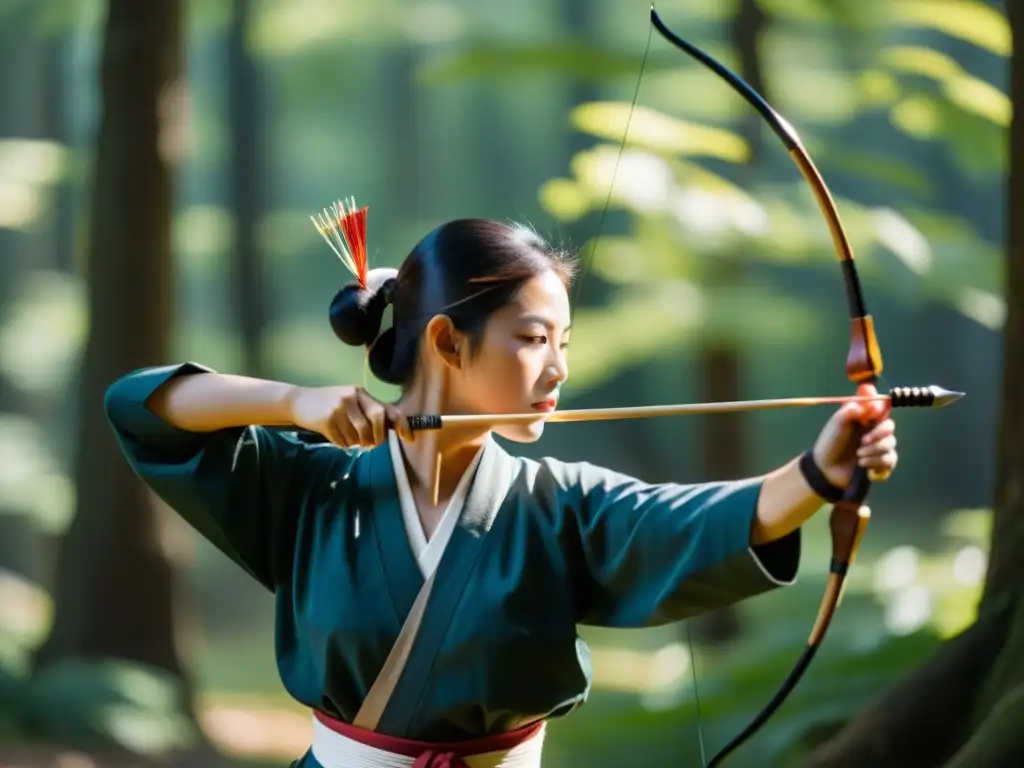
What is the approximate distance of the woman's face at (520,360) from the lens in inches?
58.2

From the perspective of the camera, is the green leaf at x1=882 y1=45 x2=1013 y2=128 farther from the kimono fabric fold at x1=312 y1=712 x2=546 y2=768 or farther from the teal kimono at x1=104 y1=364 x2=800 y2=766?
the kimono fabric fold at x1=312 y1=712 x2=546 y2=768

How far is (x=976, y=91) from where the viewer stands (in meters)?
3.15

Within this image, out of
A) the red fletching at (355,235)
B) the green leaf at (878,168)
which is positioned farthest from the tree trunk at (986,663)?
the red fletching at (355,235)

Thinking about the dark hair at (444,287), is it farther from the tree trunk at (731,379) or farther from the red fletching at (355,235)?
A: the tree trunk at (731,379)

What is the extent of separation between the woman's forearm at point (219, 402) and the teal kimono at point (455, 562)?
0.7 inches

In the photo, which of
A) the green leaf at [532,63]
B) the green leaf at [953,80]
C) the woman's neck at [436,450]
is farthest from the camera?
the green leaf at [532,63]

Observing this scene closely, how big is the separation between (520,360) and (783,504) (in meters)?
0.34

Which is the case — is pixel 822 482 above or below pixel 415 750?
above

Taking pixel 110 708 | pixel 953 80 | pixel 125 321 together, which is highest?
pixel 953 80

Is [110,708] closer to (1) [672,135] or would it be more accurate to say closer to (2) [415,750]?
(1) [672,135]

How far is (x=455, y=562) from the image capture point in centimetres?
148

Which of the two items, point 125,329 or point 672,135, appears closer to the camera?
point 672,135

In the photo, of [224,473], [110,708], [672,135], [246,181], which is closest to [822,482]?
[224,473]

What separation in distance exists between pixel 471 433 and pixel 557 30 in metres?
2.67
